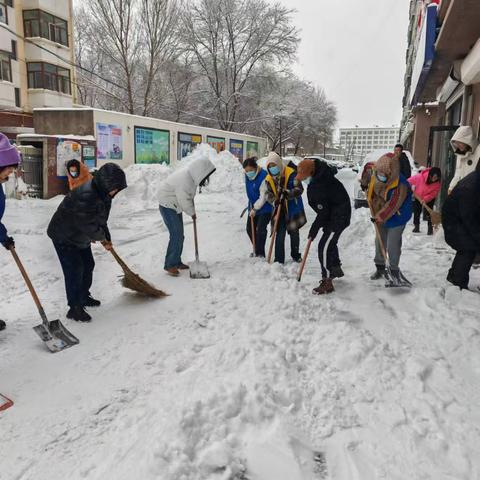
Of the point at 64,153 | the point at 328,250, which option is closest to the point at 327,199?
the point at 328,250

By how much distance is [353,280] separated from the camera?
542cm

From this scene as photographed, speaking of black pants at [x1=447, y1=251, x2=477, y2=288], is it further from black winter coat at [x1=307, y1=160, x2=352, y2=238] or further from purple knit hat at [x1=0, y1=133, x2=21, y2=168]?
purple knit hat at [x1=0, y1=133, x2=21, y2=168]

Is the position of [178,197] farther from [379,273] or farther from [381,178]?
[379,273]

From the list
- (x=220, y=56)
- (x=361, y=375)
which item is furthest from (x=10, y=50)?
(x=361, y=375)

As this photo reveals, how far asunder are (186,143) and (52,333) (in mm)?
17420

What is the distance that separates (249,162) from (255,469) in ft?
14.6

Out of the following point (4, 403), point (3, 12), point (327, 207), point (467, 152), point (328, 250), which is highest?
point (3, 12)

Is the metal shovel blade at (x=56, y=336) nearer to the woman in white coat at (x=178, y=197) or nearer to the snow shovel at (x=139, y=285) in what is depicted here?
the snow shovel at (x=139, y=285)

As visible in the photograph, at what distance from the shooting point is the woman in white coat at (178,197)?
514cm

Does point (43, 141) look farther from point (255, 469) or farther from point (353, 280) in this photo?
point (255, 469)

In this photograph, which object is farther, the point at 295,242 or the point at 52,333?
the point at 295,242

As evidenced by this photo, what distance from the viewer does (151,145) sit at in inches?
686

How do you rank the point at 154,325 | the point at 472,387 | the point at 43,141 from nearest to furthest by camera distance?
1. the point at 472,387
2. the point at 154,325
3. the point at 43,141

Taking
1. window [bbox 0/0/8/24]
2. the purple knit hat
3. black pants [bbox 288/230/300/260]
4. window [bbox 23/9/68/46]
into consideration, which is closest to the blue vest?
black pants [bbox 288/230/300/260]
